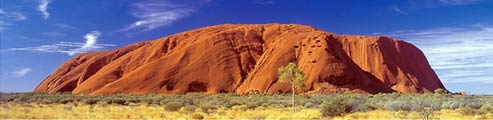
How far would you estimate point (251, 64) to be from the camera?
94375mm

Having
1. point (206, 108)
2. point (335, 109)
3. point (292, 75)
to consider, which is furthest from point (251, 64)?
point (335, 109)

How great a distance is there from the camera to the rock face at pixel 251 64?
8575 cm

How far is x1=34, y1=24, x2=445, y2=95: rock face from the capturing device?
281 feet

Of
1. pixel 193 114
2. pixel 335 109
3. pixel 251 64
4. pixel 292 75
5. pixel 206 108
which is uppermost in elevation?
pixel 251 64

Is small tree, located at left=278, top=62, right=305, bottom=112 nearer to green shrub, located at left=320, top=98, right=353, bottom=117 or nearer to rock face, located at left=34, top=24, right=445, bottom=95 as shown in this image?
green shrub, located at left=320, top=98, right=353, bottom=117

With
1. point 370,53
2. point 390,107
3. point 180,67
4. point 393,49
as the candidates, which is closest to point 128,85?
point 180,67

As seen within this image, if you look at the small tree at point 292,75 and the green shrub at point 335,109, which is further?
the small tree at point 292,75

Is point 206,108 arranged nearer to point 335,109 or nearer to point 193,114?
point 193,114

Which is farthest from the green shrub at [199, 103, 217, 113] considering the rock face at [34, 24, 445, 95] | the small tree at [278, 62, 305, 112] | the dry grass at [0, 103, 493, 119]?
the rock face at [34, 24, 445, 95]

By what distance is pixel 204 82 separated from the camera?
88500mm

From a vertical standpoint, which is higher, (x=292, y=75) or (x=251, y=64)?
(x=251, y=64)

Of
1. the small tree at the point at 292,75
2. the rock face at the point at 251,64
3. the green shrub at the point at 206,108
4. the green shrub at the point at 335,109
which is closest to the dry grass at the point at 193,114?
the green shrub at the point at 335,109

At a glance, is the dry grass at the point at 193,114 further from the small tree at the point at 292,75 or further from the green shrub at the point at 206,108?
the small tree at the point at 292,75

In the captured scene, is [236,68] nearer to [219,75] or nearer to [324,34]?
[219,75]
